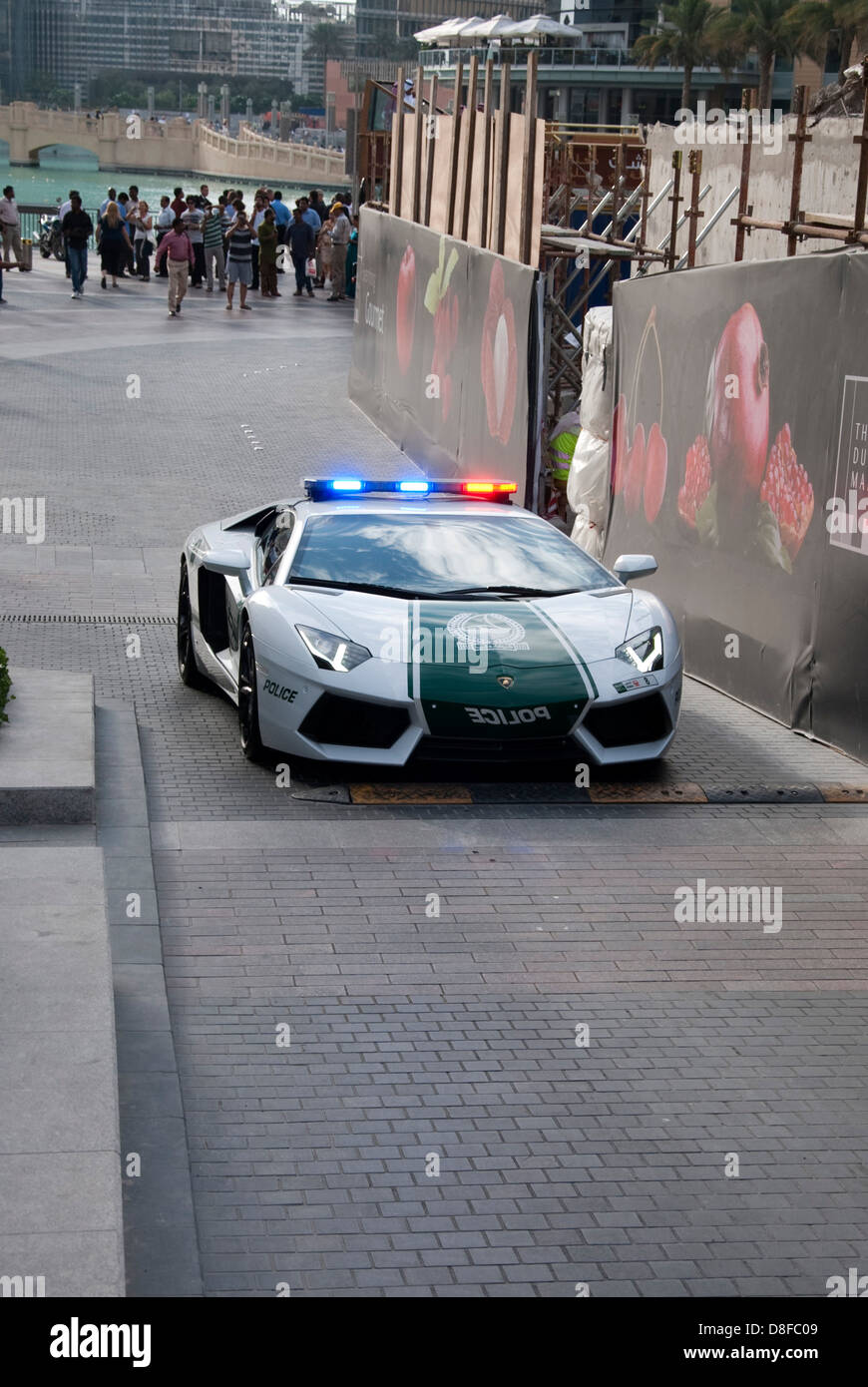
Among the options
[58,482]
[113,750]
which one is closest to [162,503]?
[58,482]

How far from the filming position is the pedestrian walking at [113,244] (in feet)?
117

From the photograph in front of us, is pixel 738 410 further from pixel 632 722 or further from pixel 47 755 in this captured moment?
pixel 47 755

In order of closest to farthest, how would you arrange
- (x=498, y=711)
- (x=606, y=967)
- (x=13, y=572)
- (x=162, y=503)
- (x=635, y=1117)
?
(x=635, y=1117) < (x=606, y=967) < (x=498, y=711) < (x=13, y=572) < (x=162, y=503)

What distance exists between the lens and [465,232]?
1936 centimetres

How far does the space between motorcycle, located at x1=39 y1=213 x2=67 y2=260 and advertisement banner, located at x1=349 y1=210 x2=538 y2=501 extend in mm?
17715

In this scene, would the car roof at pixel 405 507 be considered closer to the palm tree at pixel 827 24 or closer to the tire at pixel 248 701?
the tire at pixel 248 701

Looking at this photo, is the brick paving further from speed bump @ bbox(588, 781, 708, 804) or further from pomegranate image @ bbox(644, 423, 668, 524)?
pomegranate image @ bbox(644, 423, 668, 524)

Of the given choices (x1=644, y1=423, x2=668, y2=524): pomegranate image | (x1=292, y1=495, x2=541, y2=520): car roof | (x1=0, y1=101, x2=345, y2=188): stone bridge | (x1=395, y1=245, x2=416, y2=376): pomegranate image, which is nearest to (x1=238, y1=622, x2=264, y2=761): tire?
(x1=292, y1=495, x2=541, y2=520): car roof

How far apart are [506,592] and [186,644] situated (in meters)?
2.33

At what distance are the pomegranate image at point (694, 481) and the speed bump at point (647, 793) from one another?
305cm

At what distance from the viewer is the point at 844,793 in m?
8.59

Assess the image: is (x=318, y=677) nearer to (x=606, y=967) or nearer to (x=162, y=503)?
(x=606, y=967)

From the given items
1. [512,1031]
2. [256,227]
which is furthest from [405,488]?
[256,227]
